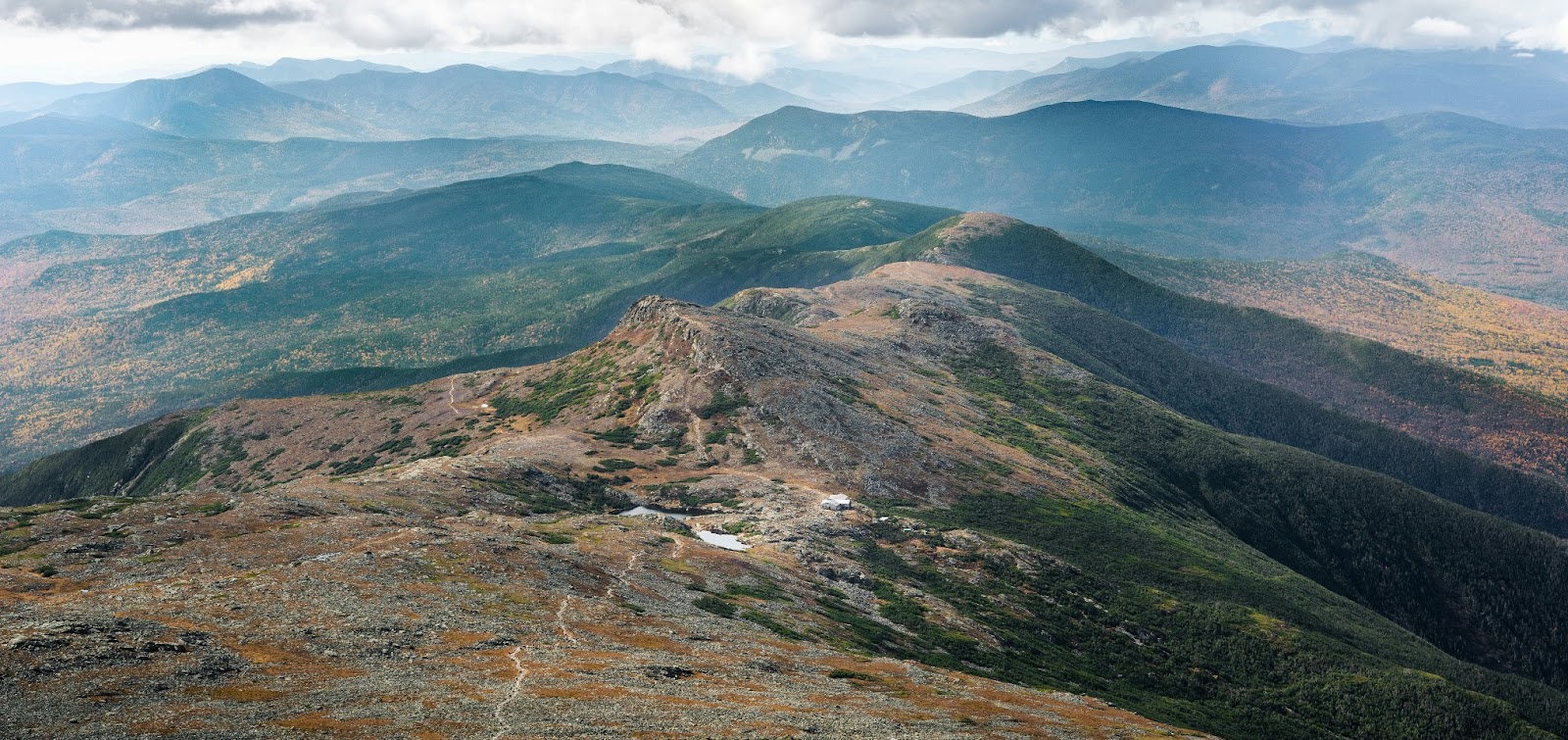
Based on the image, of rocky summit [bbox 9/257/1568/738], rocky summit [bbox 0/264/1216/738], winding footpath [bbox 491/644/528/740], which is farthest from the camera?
rocky summit [bbox 9/257/1568/738]

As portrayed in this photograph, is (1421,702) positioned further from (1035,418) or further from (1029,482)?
(1035,418)

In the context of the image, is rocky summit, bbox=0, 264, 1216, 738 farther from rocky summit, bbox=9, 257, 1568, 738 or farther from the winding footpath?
rocky summit, bbox=9, 257, 1568, 738

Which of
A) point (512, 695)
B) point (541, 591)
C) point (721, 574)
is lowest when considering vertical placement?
point (721, 574)

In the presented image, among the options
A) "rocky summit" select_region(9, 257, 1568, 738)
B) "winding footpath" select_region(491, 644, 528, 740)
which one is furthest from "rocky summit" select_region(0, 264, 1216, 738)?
"rocky summit" select_region(9, 257, 1568, 738)

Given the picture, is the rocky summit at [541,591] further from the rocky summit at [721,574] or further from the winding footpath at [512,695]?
the rocky summit at [721,574]

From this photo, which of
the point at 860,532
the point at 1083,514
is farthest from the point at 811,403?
the point at 1083,514

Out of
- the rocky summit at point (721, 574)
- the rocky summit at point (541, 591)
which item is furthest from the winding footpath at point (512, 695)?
the rocky summit at point (721, 574)

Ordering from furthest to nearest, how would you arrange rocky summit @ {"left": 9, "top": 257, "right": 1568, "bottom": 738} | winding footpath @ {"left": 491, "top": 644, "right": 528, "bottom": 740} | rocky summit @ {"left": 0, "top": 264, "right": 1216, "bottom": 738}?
rocky summit @ {"left": 9, "top": 257, "right": 1568, "bottom": 738} < rocky summit @ {"left": 0, "top": 264, "right": 1216, "bottom": 738} < winding footpath @ {"left": 491, "top": 644, "right": 528, "bottom": 740}

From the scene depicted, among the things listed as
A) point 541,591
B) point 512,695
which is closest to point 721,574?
point 541,591

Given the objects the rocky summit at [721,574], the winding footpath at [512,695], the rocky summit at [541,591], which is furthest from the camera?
the rocky summit at [721,574]

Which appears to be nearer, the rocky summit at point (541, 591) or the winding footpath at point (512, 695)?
the winding footpath at point (512, 695)

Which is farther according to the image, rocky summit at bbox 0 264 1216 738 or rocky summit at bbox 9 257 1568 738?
rocky summit at bbox 9 257 1568 738

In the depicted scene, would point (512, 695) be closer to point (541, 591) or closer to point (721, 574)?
point (541, 591)
